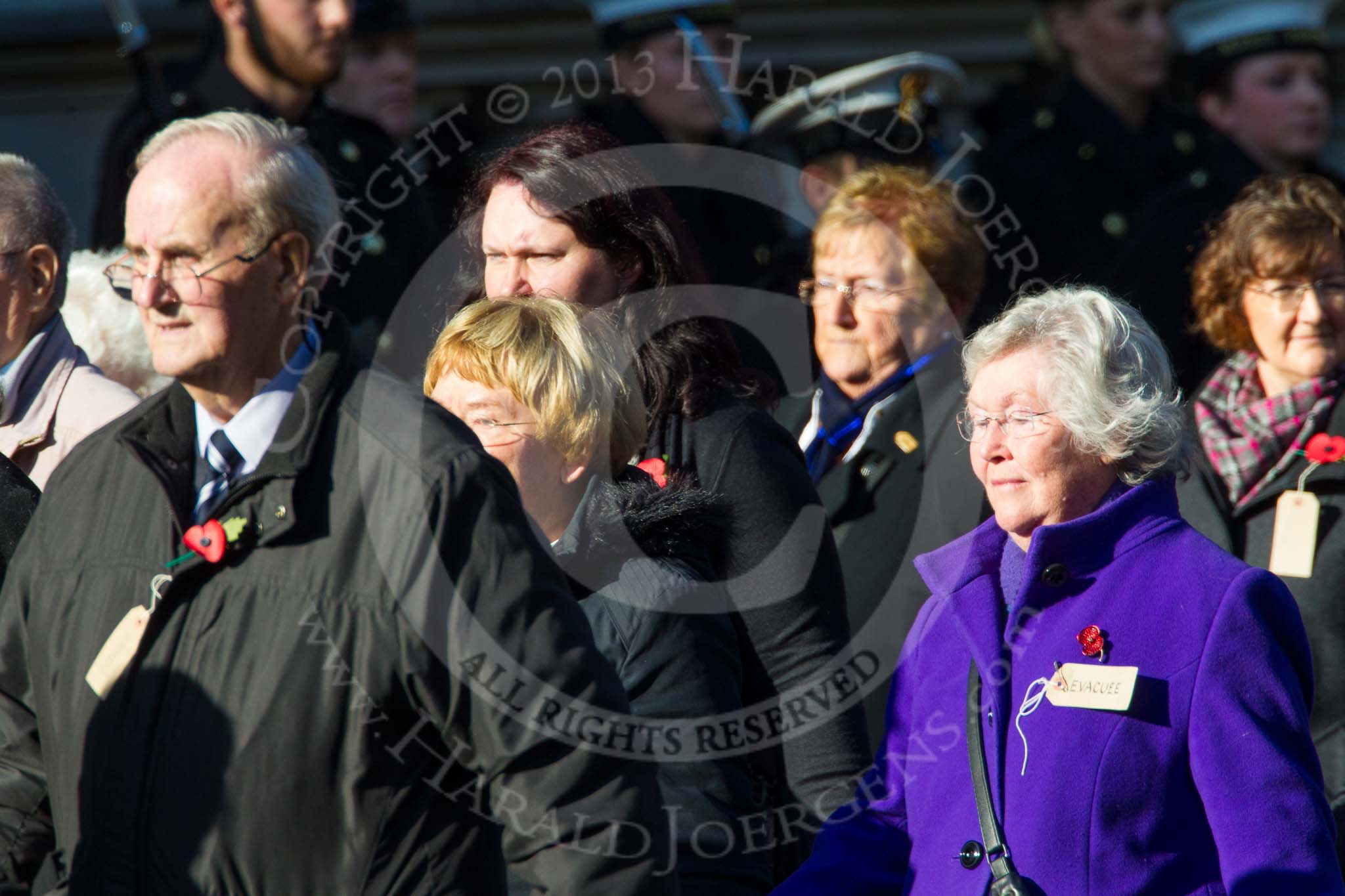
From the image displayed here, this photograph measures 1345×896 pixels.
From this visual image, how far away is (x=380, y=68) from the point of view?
5.55m

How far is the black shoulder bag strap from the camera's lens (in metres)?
2.47

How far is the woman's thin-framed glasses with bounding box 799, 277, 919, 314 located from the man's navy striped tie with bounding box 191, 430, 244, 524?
1880 mm

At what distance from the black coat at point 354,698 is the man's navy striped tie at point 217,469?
Answer: 63 mm

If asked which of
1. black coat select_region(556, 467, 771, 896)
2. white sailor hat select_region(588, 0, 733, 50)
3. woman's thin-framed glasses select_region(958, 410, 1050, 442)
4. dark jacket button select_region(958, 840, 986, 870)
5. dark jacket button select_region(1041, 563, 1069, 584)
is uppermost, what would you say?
white sailor hat select_region(588, 0, 733, 50)

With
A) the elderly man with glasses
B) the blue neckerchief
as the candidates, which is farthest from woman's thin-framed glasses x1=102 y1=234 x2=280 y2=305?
the blue neckerchief

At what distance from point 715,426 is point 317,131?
2377 mm

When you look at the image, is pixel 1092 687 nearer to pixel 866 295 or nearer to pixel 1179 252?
pixel 866 295

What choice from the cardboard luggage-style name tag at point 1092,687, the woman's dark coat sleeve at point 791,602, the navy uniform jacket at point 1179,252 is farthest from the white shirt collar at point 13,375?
the navy uniform jacket at point 1179,252

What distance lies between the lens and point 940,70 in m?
5.62

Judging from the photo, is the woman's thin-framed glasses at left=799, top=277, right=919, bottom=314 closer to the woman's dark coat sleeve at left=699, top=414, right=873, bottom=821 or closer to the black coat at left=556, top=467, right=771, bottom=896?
the woman's dark coat sleeve at left=699, top=414, right=873, bottom=821

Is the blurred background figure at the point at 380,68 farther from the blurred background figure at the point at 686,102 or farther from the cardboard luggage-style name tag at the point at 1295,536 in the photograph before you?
the cardboard luggage-style name tag at the point at 1295,536

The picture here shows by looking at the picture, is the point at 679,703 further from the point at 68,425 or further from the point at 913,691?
the point at 68,425

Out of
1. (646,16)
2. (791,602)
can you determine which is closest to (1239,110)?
(646,16)

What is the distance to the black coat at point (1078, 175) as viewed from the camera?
5.73 metres
